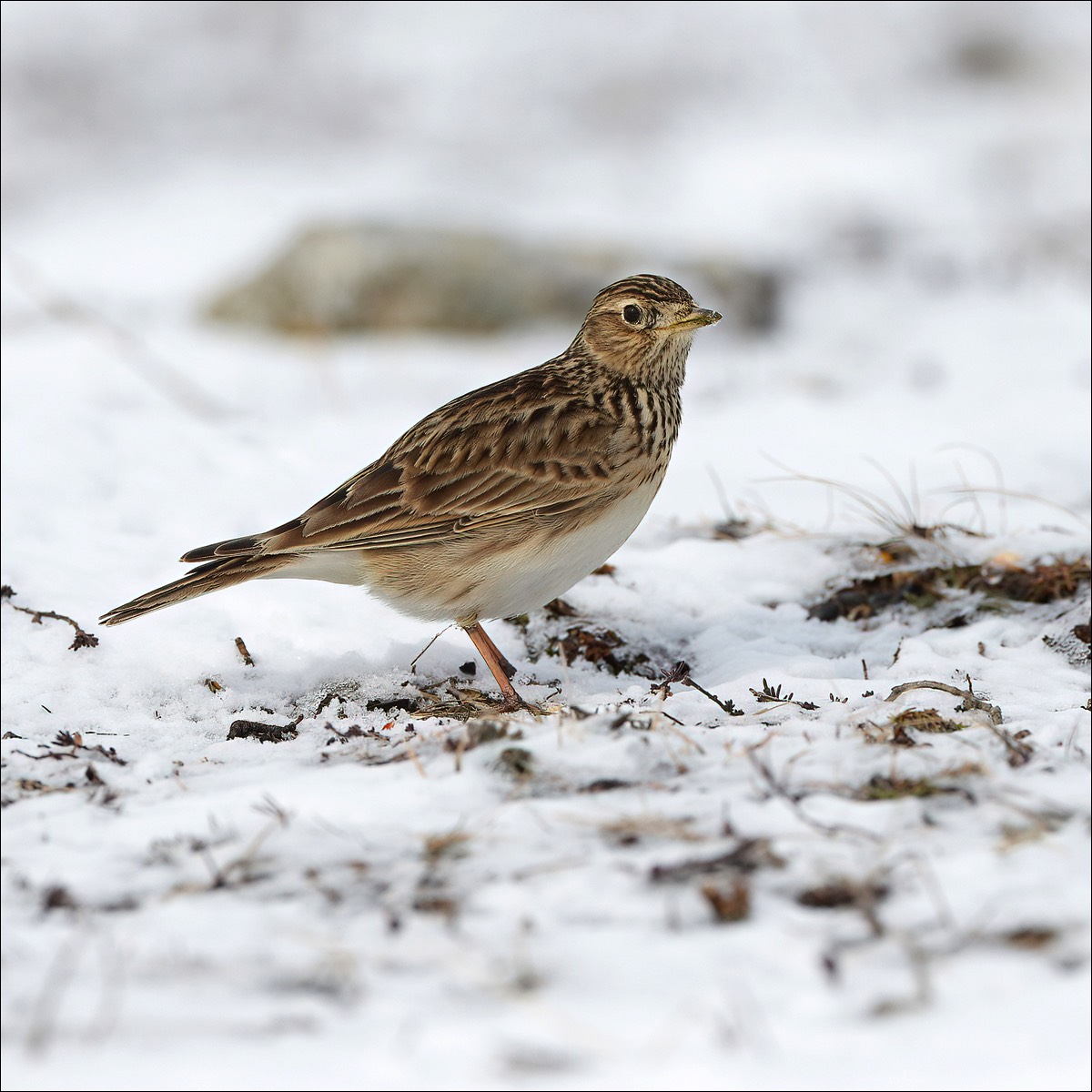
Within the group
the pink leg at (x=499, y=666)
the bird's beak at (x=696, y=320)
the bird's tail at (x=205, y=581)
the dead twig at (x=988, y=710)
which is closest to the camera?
the dead twig at (x=988, y=710)

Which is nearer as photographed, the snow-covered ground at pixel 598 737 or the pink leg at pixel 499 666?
the snow-covered ground at pixel 598 737

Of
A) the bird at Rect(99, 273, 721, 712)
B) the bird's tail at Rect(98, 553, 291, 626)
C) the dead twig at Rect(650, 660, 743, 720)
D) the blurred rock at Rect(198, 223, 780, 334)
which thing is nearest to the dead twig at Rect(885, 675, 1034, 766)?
the dead twig at Rect(650, 660, 743, 720)

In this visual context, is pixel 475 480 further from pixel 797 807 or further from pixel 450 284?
pixel 450 284

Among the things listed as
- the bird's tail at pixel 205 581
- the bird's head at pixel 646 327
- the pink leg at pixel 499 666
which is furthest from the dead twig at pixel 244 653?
the bird's head at pixel 646 327

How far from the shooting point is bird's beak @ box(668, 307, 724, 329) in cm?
554

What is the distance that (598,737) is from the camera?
3.63 meters

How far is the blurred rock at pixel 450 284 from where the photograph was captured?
12617 millimetres

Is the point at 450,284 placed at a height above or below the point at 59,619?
above

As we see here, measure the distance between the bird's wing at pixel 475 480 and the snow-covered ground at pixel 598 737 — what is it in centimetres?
52

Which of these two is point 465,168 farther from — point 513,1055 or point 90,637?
point 513,1055

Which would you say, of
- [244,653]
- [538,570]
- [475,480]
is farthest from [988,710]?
[244,653]

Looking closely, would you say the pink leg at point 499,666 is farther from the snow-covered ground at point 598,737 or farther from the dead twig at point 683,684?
the dead twig at point 683,684

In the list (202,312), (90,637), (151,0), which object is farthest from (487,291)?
(151,0)

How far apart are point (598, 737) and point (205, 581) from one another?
2021mm
